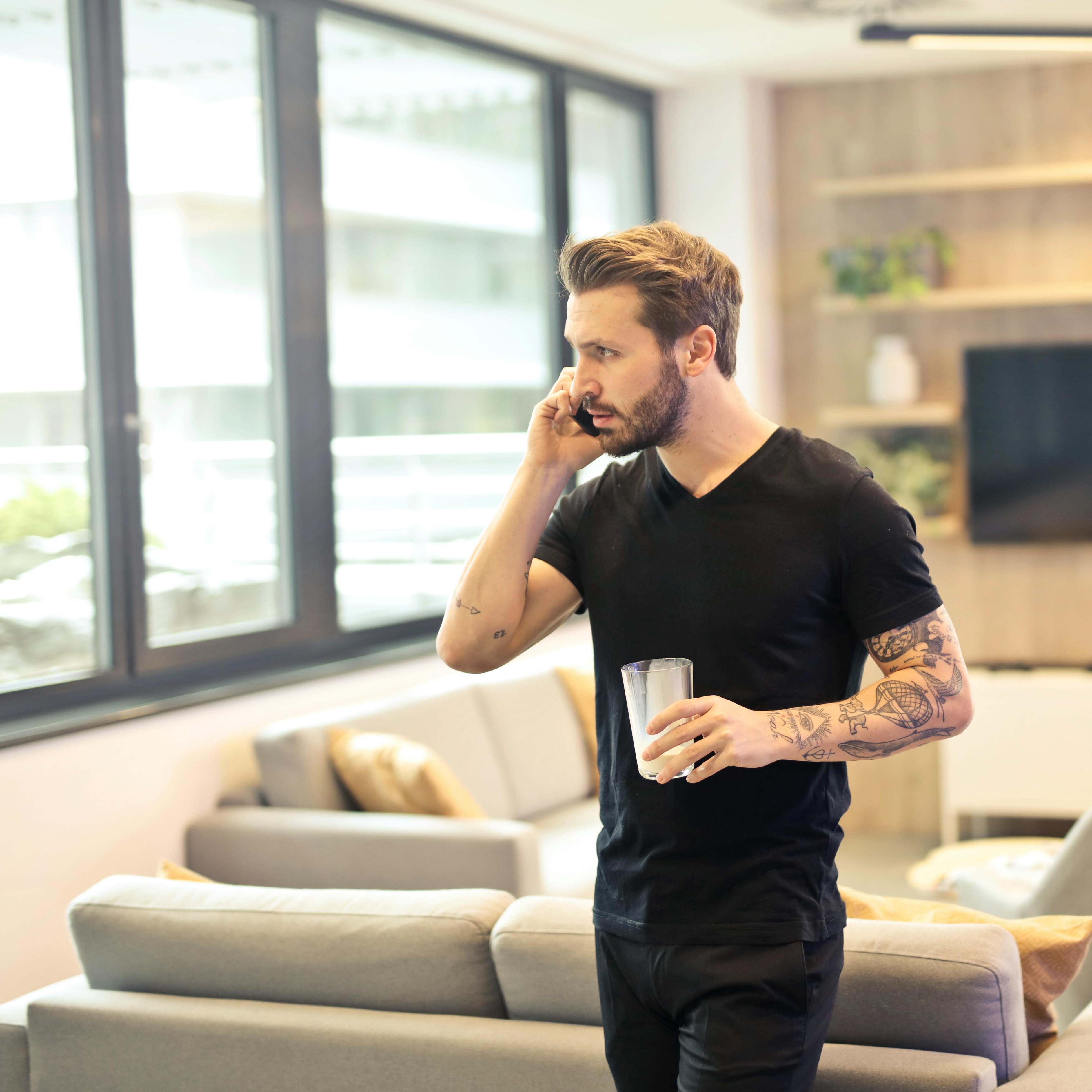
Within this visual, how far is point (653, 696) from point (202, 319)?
106 inches

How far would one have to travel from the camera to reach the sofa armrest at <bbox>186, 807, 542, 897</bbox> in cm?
302

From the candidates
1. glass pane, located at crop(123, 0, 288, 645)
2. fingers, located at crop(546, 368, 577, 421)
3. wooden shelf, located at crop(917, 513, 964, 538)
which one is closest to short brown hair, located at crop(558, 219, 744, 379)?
fingers, located at crop(546, 368, 577, 421)

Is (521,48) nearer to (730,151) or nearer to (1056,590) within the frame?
(730,151)

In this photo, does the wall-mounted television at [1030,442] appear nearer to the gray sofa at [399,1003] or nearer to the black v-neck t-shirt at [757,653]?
the gray sofa at [399,1003]

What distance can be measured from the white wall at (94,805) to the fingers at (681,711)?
166 centimetres

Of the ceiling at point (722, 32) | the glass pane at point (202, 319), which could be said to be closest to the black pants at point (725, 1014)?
the glass pane at point (202, 319)

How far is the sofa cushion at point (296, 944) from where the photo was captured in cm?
191

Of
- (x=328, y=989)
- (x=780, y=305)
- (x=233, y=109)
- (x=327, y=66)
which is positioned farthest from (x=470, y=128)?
(x=328, y=989)

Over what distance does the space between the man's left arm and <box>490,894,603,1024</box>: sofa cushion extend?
1.81ft

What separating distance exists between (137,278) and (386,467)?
1119mm

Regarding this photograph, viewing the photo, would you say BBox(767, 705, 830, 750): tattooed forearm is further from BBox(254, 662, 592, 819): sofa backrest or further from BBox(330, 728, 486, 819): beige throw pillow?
BBox(254, 662, 592, 819): sofa backrest

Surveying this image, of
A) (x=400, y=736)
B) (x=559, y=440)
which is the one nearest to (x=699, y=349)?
(x=559, y=440)

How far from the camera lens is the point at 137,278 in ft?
11.4

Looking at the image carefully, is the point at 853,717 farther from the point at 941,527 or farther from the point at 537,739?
the point at 941,527
